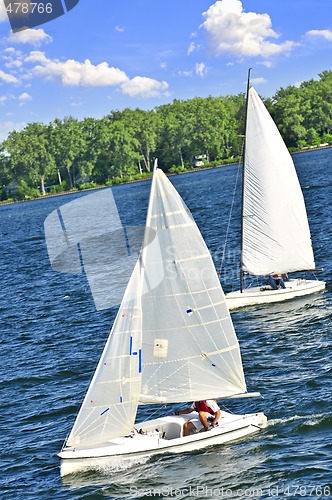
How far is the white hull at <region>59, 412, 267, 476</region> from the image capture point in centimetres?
2092

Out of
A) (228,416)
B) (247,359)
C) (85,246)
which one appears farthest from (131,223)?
(228,416)

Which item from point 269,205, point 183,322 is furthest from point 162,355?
point 269,205

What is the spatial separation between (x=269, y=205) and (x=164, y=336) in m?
18.1

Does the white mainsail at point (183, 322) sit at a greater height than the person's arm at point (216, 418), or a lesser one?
greater

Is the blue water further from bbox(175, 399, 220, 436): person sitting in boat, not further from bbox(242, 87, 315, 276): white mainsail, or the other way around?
bbox(242, 87, 315, 276): white mainsail

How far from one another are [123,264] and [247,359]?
94.6 feet

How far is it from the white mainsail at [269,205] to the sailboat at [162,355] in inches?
685

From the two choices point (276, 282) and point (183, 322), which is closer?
point (183, 322)

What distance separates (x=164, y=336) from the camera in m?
22.0

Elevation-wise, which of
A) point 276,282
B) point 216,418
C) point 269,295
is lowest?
point 216,418

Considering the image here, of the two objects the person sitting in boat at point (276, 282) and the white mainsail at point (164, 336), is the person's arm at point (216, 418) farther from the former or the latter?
the person sitting in boat at point (276, 282)

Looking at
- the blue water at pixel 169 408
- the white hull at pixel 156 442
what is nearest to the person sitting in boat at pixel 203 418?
the white hull at pixel 156 442

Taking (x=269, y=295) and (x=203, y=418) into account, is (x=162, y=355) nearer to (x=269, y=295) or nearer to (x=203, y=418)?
(x=203, y=418)

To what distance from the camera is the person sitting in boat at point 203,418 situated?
21.8m
